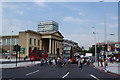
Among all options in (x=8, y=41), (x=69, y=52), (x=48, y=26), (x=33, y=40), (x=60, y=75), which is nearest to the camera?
(x=60, y=75)

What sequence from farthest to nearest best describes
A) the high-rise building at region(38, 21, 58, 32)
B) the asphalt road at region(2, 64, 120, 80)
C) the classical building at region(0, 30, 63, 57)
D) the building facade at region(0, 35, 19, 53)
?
the high-rise building at region(38, 21, 58, 32) → the building facade at region(0, 35, 19, 53) → the classical building at region(0, 30, 63, 57) → the asphalt road at region(2, 64, 120, 80)

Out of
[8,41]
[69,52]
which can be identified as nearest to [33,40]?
[8,41]

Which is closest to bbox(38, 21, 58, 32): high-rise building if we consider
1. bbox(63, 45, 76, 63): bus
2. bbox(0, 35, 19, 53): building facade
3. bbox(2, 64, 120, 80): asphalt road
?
bbox(0, 35, 19, 53): building facade

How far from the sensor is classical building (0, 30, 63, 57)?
95500 mm

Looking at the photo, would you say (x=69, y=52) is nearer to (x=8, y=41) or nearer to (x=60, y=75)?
(x=60, y=75)

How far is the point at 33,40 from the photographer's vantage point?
4018 inches

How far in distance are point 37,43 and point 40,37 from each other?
4553mm

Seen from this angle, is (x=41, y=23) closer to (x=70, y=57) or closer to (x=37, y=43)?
(x=37, y=43)

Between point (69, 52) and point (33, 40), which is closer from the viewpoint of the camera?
point (69, 52)

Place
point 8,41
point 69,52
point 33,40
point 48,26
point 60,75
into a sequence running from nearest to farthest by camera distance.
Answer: point 60,75 < point 69,52 < point 33,40 < point 8,41 < point 48,26

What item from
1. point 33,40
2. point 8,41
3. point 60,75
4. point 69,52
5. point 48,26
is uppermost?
point 48,26

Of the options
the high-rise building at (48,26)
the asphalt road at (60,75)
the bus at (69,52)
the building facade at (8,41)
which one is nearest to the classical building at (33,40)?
the building facade at (8,41)

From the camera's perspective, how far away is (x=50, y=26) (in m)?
158

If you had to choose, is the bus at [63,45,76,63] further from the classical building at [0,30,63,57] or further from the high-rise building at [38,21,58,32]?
the high-rise building at [38,21,58,32]
